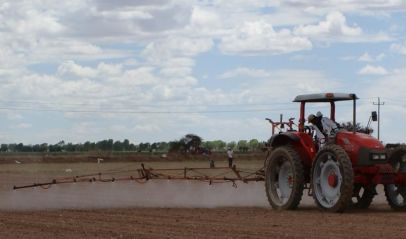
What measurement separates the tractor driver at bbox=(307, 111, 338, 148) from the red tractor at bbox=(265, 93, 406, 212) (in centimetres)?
16

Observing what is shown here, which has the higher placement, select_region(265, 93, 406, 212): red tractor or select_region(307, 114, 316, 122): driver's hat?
select_region(307, 114, 316, 122): driver's hat

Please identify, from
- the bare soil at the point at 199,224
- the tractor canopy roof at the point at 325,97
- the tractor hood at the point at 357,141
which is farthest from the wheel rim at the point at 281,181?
the tractor hood at the point at 357,141

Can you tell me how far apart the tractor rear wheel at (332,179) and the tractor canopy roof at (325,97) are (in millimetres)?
1147

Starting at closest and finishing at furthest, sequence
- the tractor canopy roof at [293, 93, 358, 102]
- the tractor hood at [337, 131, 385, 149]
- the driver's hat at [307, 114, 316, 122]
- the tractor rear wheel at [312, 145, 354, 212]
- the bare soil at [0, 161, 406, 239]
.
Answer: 1. the bare soil at [0, 161, 406, 239]
2. the tractor rear wheel at [312, 145, 354, 212]
3. the tractor hood at [337, 131, 385, 149]
4. the tractor canopy roof at [293, 93, 358, 102]
5. the driver's hat at [307, 114, 316, 122]

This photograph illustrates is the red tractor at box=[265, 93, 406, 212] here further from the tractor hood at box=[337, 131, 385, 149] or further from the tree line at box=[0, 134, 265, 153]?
the tree line at box=[0, 134, 265, 153]

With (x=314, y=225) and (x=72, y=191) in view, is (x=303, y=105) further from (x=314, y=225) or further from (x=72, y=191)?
(x=72, y=191)

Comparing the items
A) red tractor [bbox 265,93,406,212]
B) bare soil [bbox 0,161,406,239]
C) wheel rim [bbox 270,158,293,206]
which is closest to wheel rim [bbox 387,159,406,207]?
red tractor [bbox 265,93,406,212]

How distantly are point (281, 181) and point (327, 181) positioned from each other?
169 cm

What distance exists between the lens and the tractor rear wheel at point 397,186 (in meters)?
16.6

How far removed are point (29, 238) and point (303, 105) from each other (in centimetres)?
761

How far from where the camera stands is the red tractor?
51.0 feet

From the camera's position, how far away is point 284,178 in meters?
17.3

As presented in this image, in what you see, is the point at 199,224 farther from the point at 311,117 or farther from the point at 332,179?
the point at 311,117

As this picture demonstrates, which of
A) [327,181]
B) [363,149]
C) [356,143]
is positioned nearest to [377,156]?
[363,149]
